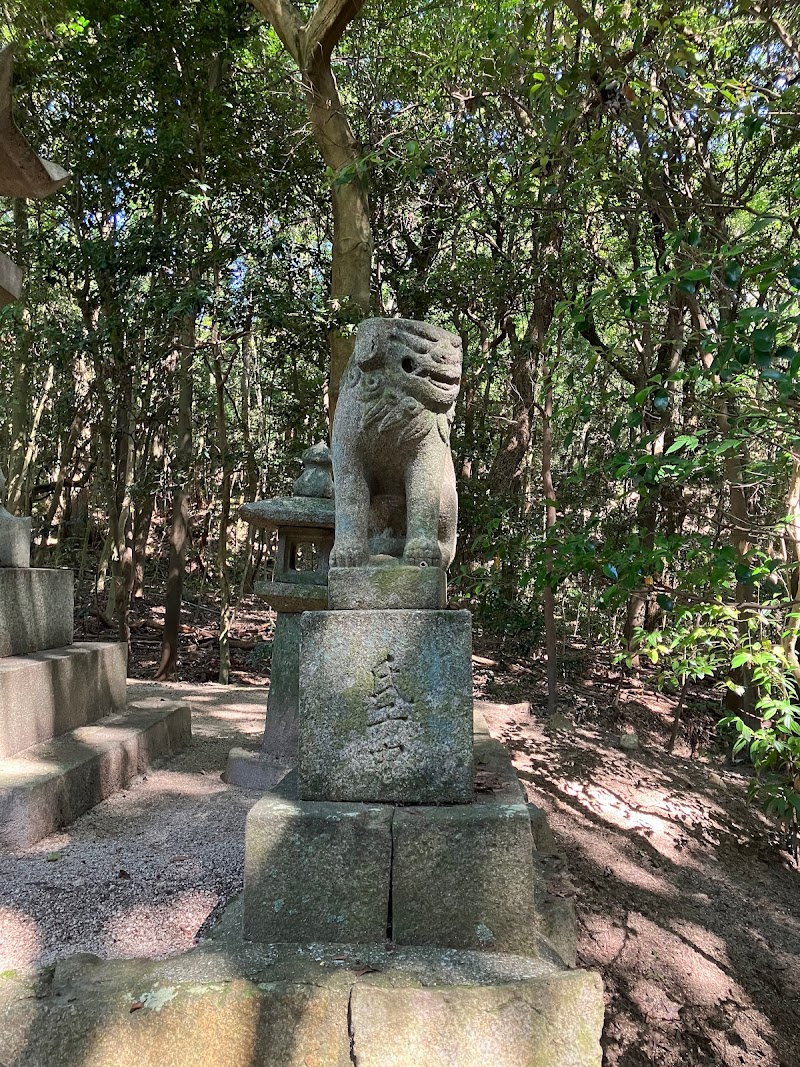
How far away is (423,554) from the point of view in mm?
2537

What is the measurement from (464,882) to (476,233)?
7.32 meters

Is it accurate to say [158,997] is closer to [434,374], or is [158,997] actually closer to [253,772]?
[434,374]

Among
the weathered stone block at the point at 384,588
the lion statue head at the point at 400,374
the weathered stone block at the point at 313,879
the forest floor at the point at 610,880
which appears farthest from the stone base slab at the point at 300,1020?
the lion statue head at the point at 400,374

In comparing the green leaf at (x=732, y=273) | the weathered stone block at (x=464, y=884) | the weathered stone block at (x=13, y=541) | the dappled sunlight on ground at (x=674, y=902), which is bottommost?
the dappled sunlight on ground at (x=674, y=902)

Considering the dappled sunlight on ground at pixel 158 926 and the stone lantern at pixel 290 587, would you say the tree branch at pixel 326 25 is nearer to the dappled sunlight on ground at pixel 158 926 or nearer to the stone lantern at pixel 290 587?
the stone lantern at pixel 290 587

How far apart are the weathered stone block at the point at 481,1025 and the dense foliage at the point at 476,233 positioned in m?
1.98

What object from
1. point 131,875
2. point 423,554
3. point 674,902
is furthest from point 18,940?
point 674,902

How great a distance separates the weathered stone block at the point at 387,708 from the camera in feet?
7.53

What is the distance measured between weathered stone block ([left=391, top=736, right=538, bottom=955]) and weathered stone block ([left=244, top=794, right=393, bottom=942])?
6 cm

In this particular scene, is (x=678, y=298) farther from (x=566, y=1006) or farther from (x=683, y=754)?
(x=566, y=1006)

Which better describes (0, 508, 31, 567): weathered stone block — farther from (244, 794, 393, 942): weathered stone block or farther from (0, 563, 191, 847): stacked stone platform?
(244, 794, 393, 942): weathered stone block

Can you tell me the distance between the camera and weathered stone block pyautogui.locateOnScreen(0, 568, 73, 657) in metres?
3.80

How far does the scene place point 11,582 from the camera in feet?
12.7

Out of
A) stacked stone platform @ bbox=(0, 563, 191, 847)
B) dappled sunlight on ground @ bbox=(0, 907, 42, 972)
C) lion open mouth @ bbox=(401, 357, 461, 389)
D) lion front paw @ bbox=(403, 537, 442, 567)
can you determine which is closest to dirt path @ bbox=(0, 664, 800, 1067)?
dappled sunlight on ground @ bbox=(0, 907, 42, 972)
